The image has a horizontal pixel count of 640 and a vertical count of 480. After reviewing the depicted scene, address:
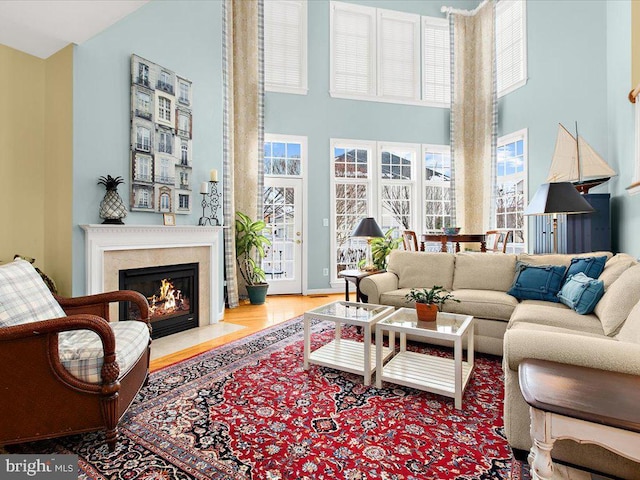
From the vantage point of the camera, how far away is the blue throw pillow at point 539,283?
9.46ft

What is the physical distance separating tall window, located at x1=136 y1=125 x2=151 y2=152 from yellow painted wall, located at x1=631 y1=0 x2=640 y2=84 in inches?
189

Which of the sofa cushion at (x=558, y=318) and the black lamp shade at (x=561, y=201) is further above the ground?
the black lamp shade at (x=561, y=201)

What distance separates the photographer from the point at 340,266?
6.08 metres

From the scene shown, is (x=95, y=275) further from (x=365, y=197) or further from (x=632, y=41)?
(x=632, y=41)

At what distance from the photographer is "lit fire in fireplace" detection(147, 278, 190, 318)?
3443 mm

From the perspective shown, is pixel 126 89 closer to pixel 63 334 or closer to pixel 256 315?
pixel 63 334

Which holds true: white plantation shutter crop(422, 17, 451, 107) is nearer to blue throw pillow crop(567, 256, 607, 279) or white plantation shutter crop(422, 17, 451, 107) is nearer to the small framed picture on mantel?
blue throw pillow crop(567, 256, 607, 279)

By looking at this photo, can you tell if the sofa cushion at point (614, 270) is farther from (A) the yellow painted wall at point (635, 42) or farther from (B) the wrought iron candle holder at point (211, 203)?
(B) the wrought iron candle holder at point (211, 203)

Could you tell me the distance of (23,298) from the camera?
69.7 inches

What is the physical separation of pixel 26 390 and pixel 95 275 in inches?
56.7

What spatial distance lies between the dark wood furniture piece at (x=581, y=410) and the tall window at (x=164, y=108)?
3634 mm

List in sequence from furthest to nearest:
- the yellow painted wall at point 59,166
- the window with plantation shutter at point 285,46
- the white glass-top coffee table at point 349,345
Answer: the window with plantation shutter at point 285,46, the yellow painted wall at point 59,166, the white glass-top coffee table at point 349,345

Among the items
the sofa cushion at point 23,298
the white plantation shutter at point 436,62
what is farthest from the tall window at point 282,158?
the sofa cushion at point 23,298

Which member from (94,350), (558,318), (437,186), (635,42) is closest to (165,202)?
(94,350)
